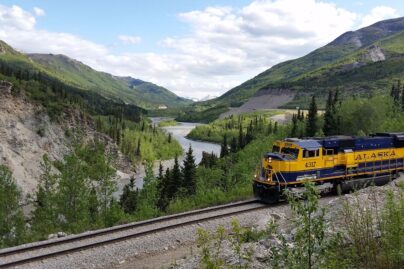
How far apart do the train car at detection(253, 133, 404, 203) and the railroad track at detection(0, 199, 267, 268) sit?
3702 mm

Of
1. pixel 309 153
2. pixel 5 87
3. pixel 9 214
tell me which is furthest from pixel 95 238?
pixel 5 87

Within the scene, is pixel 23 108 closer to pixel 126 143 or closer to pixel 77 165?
pixel 126 143

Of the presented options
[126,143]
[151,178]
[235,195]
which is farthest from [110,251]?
[126,143]

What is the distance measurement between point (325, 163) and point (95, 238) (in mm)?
16570

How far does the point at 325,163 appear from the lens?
93.1ft

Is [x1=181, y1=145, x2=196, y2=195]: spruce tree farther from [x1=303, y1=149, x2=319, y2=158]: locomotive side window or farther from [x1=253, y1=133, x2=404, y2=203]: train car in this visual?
[x1=303, y1=149, x2=319, y2=158]: locomotive side window

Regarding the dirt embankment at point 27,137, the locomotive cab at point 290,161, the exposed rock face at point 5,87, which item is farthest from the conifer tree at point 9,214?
the exposed rock face at point 5,87

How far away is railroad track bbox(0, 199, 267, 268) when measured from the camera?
55.5ft

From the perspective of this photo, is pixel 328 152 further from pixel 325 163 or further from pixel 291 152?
pixel 291 152

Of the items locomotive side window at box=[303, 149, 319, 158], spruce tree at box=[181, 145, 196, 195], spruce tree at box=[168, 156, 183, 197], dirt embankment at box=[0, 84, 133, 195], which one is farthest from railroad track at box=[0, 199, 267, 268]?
dirt embankment at box=[0, 84, 133, 195]

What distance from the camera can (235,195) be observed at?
30.2 meters

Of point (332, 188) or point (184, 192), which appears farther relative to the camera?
point (184, 192)

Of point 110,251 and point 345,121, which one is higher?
point 345,121

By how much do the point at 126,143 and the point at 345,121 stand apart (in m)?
109
